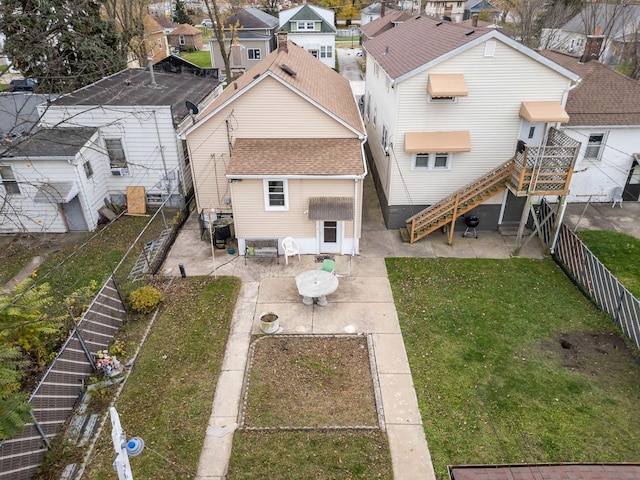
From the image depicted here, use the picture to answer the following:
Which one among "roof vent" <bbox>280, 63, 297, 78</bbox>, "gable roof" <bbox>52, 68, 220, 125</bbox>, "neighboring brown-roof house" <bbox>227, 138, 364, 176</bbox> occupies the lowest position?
"neighboring brown-roof house" <bbox>227, 138, 364, 176</bbox>

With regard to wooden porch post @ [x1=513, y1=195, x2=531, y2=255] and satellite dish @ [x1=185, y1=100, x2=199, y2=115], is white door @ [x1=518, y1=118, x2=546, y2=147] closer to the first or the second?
wooden porch post @ [x1=513, y1=195, x2=531, y2=255]

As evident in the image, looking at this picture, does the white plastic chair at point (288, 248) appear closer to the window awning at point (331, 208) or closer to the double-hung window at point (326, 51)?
the window awning at point (331, 208)

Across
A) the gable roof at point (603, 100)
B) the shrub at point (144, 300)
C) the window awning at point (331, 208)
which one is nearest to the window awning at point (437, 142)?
the window awning at point (331, 208)

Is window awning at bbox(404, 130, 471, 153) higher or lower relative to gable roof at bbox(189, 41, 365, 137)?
lower

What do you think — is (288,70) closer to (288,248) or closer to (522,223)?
(288,248)

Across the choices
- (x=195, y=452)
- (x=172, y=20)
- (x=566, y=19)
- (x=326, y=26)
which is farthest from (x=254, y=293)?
(x=172, y=20)

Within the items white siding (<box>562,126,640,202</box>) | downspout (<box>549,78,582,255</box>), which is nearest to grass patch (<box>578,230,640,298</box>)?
downspout (<box>549,78,582,255</box>)
